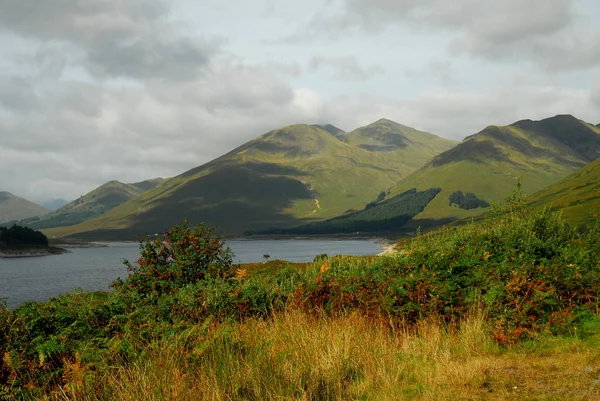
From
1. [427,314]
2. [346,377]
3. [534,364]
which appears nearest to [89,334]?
[346,377]

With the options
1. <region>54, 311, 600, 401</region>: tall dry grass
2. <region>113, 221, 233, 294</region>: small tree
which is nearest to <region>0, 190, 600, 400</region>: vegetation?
<region>54, 311, 600, 401</region>: tall dry grass

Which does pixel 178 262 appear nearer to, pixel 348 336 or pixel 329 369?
pixel 348 336

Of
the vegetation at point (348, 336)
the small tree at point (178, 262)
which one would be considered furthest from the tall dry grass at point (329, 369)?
the small tree at point (178, 262)

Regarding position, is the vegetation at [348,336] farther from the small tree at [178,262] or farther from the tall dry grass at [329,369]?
the small tree at [178,262]

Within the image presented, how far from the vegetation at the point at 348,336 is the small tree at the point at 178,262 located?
6631mm

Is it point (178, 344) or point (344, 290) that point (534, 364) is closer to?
point (344, 290)

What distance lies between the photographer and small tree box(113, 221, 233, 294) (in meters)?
21.1

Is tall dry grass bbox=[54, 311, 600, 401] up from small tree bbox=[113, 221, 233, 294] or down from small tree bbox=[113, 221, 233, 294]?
down

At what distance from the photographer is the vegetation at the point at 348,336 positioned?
821 cm

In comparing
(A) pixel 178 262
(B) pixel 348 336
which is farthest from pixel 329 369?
(A) pixel 178 262

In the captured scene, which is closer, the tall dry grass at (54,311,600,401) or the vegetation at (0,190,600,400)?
the tall dry grass at (54,311,600,401)

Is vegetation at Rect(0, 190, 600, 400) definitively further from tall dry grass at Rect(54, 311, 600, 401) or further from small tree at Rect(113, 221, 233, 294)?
small tree at Rect(113, 221, 233, 294)

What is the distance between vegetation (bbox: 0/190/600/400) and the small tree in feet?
21.8

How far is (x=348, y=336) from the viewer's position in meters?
10.2
